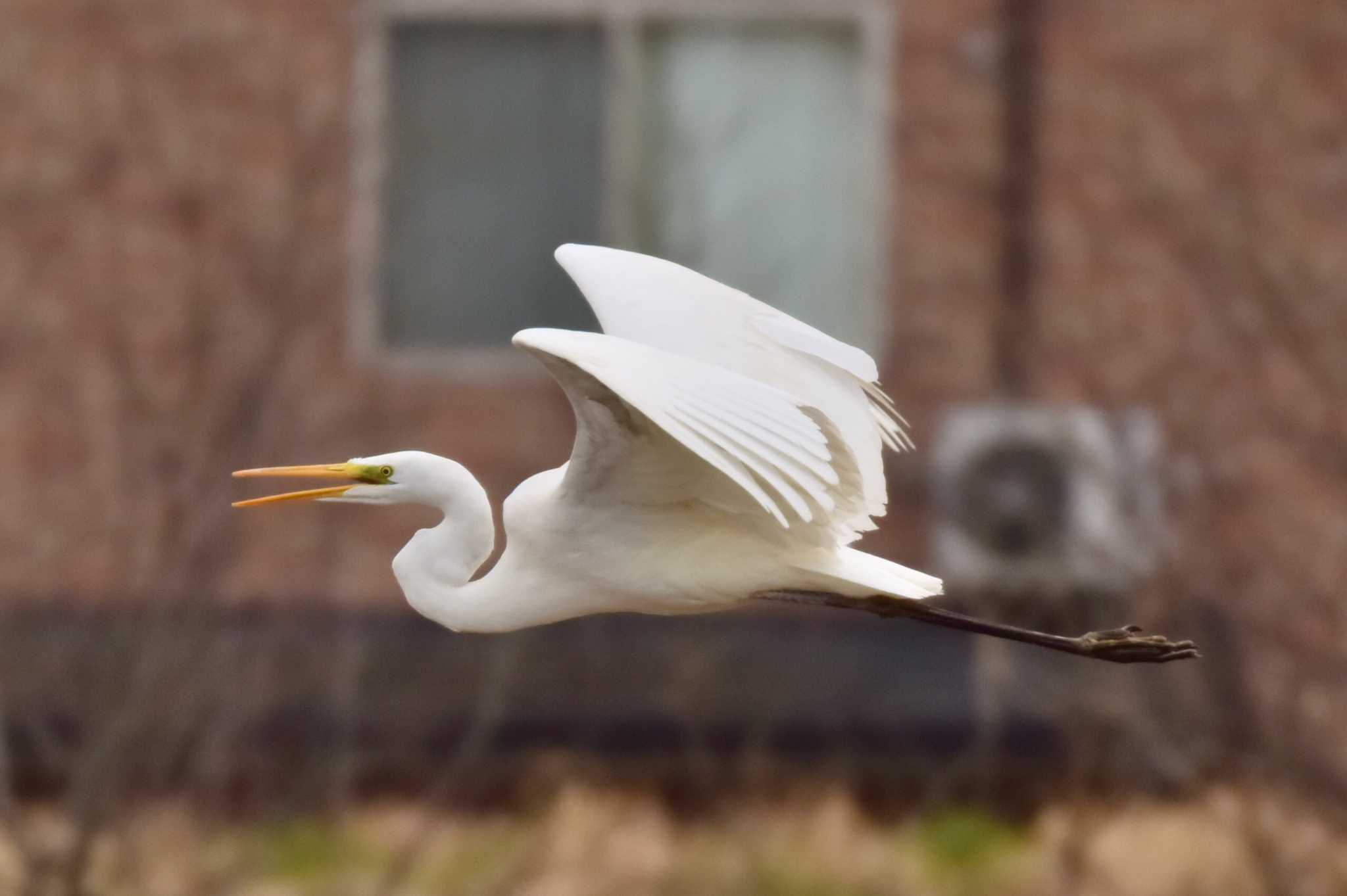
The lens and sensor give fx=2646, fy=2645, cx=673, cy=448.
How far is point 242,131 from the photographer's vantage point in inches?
472

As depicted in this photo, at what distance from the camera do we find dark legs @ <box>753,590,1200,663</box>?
5.18 metres

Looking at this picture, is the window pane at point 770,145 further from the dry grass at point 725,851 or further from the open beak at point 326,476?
the open beak at point 326,476

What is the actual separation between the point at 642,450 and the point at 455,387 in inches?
292

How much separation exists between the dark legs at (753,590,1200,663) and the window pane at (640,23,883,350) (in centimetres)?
643

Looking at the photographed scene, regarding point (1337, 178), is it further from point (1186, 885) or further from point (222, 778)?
point (222, 778)

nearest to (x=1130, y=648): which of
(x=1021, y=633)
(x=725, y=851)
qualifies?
(x=1021, y=633)

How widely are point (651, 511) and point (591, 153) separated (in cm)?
745

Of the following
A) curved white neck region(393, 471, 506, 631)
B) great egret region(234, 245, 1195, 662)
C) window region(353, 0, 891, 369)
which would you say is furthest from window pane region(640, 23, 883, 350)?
curved white neck region(393, 471, 506, 631)

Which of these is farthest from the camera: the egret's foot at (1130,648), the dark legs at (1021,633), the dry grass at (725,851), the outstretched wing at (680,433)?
the dry grass at (725,851)

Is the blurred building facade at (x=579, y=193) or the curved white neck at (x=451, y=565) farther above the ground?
the blurred building facade at (x=579, y=193)

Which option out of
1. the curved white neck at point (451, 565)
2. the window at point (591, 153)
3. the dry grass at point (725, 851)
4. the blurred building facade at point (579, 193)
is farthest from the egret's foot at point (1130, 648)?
the window at point (591, 153)

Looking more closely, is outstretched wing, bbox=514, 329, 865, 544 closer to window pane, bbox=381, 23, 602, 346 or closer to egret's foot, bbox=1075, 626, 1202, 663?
egret's foot, bbox=1075, 626, 1202, 663

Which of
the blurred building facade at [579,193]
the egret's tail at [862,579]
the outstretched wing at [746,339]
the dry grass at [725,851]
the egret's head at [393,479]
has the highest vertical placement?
the blurred building facade at [579,193]

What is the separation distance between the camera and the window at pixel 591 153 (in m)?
12.1
